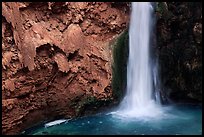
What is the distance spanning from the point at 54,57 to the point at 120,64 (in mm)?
2459

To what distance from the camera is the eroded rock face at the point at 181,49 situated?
40.7ft

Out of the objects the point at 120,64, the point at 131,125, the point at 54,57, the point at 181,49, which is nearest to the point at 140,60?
the point at 120,64

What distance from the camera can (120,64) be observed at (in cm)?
1280

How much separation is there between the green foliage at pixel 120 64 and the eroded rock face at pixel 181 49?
1.19m

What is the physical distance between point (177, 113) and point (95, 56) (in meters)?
3.20

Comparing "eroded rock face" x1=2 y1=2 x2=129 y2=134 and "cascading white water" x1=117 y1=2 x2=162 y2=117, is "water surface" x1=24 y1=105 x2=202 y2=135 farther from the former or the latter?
"cascading white water" x1=117 y1=2 x2=162 y2=117

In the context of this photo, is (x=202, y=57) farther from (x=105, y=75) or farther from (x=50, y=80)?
(x=50, y=80)

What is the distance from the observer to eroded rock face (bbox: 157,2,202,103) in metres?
12.4

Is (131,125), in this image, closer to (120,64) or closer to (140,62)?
(120,64)

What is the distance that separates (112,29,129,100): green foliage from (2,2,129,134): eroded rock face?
8.2 inches

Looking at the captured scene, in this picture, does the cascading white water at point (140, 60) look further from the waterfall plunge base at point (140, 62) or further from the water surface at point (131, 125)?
the water surface at point (131, 125)

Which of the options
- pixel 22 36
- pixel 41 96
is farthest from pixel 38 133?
pixel 22 36

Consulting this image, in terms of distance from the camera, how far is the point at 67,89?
11.9m

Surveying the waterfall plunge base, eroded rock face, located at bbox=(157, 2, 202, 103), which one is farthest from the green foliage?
eroded rock face, located at bbox=(157, 2, 202, 103)
